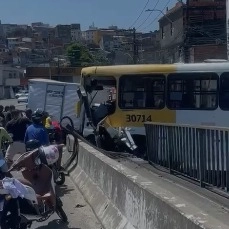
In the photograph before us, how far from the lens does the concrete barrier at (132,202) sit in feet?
16.9

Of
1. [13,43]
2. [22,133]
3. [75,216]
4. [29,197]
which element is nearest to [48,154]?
[29,197]

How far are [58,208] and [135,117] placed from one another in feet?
31.5

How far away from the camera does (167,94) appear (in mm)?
18234

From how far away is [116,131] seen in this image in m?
18.2

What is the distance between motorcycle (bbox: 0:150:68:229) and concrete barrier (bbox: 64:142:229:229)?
0.82 metres

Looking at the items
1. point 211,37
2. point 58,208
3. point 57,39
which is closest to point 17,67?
point 57,39

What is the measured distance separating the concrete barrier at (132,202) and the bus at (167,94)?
6.36 m

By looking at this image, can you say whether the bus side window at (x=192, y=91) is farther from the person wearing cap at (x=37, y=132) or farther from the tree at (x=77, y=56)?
the tree at (x=77, y=56)

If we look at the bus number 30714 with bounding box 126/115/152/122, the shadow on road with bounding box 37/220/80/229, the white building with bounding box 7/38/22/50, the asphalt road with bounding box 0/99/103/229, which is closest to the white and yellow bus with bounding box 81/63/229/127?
the bus number 30714 with bounding box 126/115/152/122

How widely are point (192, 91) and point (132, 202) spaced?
436 inches

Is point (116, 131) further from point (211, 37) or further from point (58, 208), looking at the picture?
point (211, 37)

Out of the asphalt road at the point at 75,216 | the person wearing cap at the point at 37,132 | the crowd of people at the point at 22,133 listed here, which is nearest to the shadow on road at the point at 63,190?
the asphalt road at the point at 75,216

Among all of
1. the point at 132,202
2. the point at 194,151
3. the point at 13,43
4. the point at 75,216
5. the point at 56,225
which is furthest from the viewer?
the point at 13,43

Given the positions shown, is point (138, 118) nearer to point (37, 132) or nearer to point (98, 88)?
point (98, 88)
